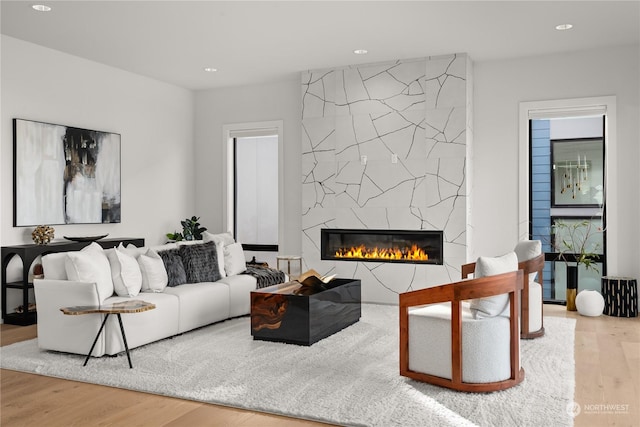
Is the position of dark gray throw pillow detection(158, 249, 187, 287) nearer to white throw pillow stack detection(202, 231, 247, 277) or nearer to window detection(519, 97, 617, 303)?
white throw pillow stack detection(202, 231, 247, 277)

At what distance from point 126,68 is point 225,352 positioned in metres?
4.35

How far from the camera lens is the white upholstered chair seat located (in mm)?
3549

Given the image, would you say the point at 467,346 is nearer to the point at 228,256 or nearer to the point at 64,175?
the point at 228,256

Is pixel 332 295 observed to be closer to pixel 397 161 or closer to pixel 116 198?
pixel 397 161

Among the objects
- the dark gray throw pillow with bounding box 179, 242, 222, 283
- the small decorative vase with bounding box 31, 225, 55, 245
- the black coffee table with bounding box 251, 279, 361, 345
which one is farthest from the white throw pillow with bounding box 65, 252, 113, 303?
the small decorative vase with bounding box 31, 225, 55, 245

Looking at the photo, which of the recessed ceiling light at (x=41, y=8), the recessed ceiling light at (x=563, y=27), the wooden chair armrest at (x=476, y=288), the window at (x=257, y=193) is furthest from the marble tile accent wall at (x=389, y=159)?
the recessed ceiling light at (x=41, y=8)

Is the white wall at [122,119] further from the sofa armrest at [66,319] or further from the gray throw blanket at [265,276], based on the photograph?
the gray throw blanket at [265,276]

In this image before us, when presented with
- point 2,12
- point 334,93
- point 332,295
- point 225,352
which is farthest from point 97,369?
point 334,93

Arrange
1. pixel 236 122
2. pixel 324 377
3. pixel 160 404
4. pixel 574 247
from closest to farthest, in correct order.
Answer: pixel 160 404 → pixel 324 377 → pixel 574 247 → pixel 236 122

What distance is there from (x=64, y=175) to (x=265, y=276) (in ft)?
8.31

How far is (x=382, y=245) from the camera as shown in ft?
23.7

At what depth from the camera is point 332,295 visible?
17.0 feet

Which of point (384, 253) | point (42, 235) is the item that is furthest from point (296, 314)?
point (42, 235)

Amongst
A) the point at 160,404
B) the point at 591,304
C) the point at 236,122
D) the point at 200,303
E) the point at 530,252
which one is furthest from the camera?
the point at 236,122
